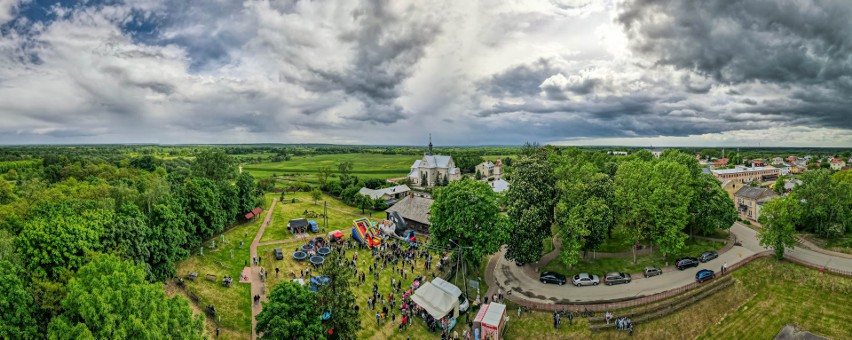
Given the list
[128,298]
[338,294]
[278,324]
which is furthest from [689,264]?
[128,298]

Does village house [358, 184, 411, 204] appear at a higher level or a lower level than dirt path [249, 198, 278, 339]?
higher

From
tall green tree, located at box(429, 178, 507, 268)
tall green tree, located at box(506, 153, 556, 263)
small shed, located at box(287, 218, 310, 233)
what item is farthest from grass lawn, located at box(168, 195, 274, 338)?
tall green tree, located at box(506, 153, 556, 263)

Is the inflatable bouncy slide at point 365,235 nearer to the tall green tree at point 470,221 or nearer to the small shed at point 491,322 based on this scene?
the tall green tree at point 470,221

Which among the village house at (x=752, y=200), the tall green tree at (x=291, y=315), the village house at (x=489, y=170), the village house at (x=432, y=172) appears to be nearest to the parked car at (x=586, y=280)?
the tall green tree at (x=291, y=315)

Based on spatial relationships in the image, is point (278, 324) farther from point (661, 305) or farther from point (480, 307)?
point (661, 305)

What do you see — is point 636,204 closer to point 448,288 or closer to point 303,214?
point 448,288

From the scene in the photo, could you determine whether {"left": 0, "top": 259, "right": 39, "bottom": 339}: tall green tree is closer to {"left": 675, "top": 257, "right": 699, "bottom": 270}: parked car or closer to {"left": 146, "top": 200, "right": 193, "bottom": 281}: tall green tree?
{"left": 146, "top": 200, "right": 193, "bottom": 281}: tall green tree
